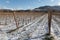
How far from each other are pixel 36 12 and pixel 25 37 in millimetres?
410

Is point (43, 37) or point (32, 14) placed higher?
point (32, 14)

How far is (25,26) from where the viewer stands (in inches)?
88.5

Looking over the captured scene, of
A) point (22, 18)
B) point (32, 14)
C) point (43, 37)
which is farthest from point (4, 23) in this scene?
point (43, 37)

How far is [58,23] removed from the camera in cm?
225

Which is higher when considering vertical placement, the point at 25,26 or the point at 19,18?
the point at 19,18

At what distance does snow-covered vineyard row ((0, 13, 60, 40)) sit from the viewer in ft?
6.99

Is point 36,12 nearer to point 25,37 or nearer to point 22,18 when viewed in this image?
point 22,18

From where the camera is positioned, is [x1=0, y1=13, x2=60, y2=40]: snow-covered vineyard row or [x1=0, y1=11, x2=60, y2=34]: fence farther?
[x1=0, y1=11, x2=60, y2=34]: fence

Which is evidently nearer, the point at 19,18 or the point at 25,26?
the point at 25,26

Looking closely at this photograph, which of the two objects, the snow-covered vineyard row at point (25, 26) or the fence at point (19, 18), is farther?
the fence at point (19, 18)

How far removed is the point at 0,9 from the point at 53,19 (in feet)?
2.51

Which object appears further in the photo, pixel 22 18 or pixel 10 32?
pixel 22 18

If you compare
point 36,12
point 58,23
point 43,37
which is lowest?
point 43,37

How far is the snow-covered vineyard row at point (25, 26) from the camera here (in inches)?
83.9
